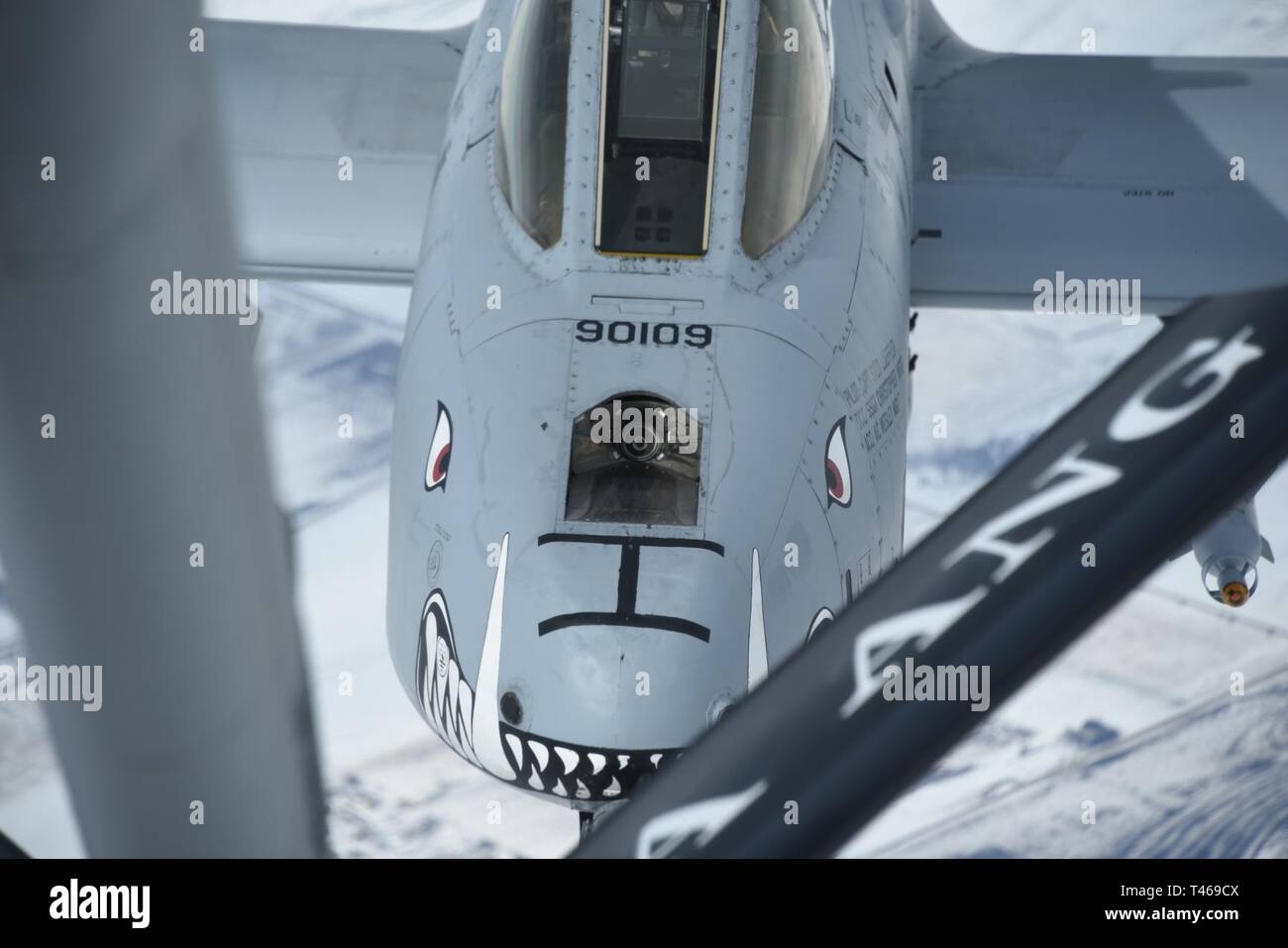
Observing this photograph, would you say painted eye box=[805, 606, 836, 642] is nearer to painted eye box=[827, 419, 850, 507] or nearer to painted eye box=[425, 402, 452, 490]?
painted eye box=[827, 419, 850, 507]

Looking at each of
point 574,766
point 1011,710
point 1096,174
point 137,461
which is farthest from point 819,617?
point 1096,174

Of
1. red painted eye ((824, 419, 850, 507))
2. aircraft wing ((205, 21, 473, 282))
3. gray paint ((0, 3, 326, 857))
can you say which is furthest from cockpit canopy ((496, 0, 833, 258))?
gray paint ((0, 3, 326, 857))

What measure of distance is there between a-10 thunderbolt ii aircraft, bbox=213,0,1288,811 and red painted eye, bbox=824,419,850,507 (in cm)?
2

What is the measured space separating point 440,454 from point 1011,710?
3.05 meters

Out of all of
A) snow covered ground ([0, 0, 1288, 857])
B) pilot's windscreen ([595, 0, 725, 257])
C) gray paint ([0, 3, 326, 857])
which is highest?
pilot's windscreen ([595, 0, 725, 257])

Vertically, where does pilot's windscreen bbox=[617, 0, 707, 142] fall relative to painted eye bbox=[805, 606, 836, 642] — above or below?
above

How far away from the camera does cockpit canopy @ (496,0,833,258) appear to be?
510 cm

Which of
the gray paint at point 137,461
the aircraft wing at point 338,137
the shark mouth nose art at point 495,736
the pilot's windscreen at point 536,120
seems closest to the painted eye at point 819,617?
the shark mouth nose art at point 495,736

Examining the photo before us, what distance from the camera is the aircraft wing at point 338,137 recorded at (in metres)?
7.57

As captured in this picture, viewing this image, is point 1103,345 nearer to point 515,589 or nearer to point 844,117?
point 844,117

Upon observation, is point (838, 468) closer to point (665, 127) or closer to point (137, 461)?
point (665, 127)

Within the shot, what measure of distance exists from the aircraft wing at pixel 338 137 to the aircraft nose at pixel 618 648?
370 cm

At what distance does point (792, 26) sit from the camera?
18.1 ft
